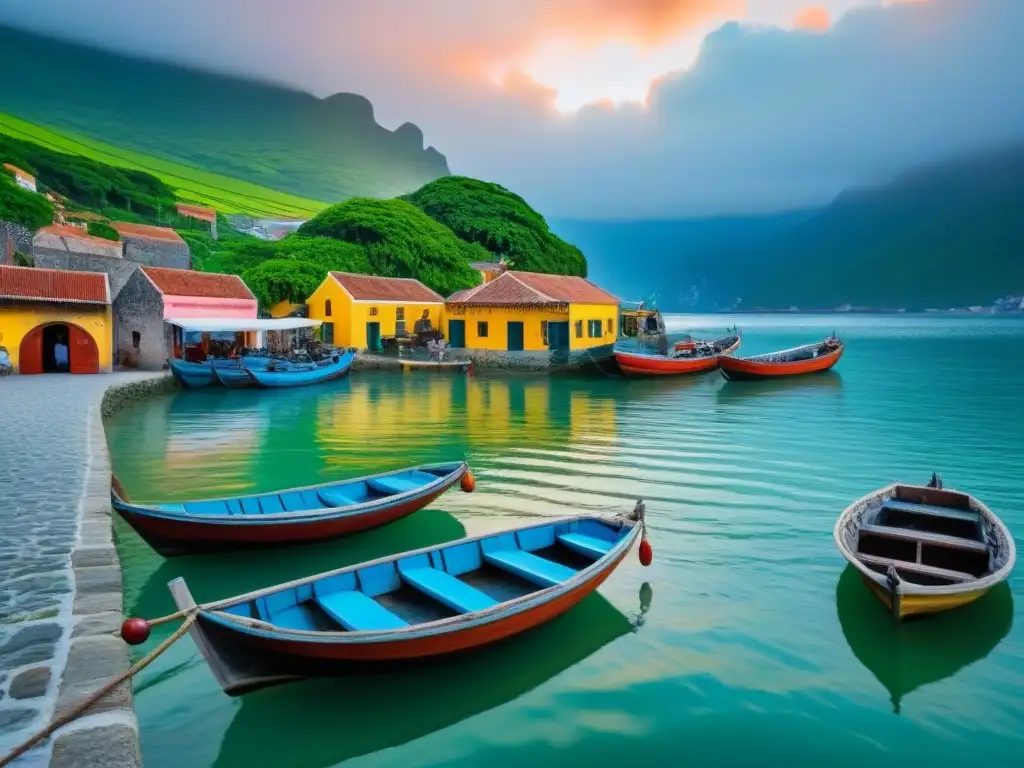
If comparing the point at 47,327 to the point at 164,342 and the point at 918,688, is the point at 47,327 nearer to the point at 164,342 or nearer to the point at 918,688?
the point at 164,342

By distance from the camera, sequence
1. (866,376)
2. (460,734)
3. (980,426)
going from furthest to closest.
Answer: (866,376)
(980,426)
(460,734)

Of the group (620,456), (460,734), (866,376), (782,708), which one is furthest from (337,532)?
(866,376)

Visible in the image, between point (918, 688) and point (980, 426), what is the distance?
15.9 meters

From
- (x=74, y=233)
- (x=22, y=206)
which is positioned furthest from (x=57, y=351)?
(x=22, y=206)

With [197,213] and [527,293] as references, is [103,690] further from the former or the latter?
[197,213]

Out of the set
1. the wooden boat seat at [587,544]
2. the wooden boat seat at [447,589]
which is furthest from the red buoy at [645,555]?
the wooden boat seat at [447,589]

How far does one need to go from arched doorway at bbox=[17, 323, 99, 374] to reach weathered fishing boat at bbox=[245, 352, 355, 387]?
531cm

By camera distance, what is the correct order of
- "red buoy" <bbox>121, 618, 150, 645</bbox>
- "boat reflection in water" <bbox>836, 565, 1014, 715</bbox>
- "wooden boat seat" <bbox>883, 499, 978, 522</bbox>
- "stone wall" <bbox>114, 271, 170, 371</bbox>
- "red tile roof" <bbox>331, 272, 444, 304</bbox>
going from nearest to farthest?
"red buoy" <bbox>121, 618, 150, 645</bbox>
"boat reflection in water" <bbox>836, 565, 1014, 715</bbox>
"wooden boat seat" <bbox>883, 499, 978, 522</bbox>
"stone wall" <bbox>114, 271, 170, 371</bbox>
"red tile roof" <bbox>331, 272, 444, 304</bbox>

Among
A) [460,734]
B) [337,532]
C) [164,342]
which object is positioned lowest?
[460,734]

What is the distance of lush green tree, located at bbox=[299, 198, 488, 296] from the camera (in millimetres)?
47531

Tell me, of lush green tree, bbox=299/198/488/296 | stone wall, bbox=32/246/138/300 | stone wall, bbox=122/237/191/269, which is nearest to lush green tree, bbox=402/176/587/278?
lush green tree, bbox=299/198/488/296

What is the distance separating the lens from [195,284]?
3100 centimetres

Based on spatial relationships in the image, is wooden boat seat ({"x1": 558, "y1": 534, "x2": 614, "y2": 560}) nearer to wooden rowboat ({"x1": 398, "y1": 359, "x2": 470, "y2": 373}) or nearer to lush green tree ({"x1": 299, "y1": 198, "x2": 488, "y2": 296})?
wooden rowboat ({"x1": 398, "y1": 359, "x2": 470, "y2": 373})

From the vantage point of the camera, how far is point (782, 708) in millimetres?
5676
